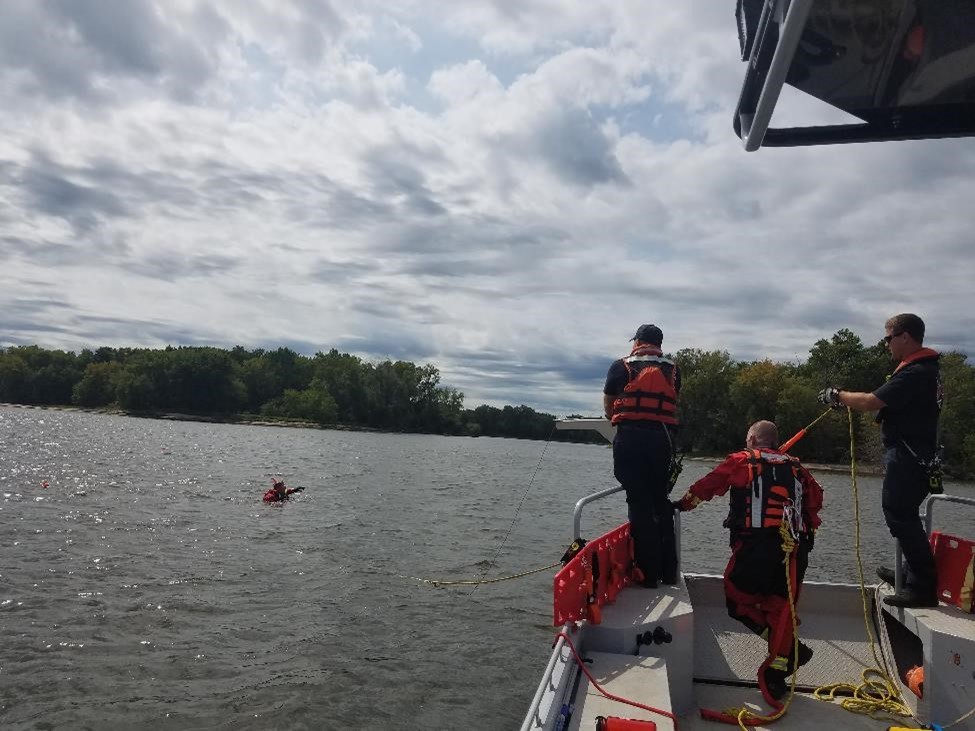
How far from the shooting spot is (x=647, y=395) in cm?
502

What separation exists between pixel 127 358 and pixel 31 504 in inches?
5443

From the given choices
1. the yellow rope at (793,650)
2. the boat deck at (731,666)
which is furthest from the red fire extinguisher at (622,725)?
the yellow rope at (793,650)

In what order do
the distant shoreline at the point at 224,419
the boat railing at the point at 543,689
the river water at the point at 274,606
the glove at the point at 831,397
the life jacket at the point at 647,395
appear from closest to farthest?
the boat railing at the point at 543,689 < the glove at the point at 831,397 < the life jacket at the point at 647,395 < the river water at the point at 274,606 < the distant shoreline at the point at 224,419

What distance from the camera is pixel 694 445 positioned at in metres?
55.6

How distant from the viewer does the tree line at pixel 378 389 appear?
56500 mm

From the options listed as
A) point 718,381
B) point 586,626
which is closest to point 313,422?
point 718,381

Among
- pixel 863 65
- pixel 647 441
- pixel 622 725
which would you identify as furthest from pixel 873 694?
pixel 863 65

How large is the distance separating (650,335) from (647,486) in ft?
3.56

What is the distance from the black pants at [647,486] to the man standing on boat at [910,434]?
117 cm

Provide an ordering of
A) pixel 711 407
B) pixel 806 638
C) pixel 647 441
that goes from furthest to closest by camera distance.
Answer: pixel 711 407, pixel 806 638, pixel 647 441

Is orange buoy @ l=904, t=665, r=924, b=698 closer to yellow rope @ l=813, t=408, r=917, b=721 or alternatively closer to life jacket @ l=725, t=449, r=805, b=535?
yellow rope @ l=813, t=408, r=917, b=721

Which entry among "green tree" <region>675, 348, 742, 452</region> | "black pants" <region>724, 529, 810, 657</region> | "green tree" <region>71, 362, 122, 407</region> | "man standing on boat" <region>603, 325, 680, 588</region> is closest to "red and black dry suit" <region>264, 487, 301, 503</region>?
"man standing on boat" <region>603, 325, 680, 588</region>

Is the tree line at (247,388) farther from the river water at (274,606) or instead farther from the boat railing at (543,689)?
the boat railing at (543,689)

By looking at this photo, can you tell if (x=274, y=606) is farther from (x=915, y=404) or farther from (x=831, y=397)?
(x=915, y=404)
